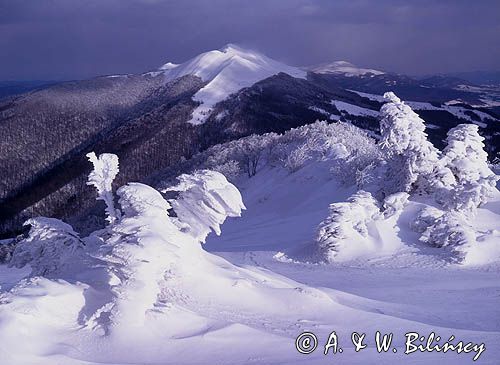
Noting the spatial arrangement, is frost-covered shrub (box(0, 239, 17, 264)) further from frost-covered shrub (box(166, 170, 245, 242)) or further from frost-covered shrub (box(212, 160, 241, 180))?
frost-covered shrub (box(212, 160, 241, 180))

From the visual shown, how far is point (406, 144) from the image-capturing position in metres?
25.1

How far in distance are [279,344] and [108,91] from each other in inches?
7132

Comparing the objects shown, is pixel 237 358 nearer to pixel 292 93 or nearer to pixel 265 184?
pixel 265 184

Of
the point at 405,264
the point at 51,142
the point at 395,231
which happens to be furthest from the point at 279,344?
the point at 51,142

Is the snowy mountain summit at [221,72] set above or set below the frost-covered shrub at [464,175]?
below

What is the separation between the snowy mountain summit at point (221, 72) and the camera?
135125 millimetres

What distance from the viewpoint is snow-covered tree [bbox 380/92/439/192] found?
24.6 metres

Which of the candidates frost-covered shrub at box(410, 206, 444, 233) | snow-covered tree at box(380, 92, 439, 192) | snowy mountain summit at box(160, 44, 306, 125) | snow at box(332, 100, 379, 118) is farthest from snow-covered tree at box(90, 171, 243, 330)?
snow at box(332, 100, 379, 118)

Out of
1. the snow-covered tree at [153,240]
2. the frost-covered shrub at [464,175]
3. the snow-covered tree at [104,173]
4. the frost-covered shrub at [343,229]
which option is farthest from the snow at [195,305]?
the frost-covered shrub at [464,175]

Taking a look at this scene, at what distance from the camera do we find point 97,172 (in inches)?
580

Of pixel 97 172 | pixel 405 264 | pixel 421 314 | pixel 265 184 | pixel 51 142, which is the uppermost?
pixel 97 172

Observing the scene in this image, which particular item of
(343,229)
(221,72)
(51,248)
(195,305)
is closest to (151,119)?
(221,72)

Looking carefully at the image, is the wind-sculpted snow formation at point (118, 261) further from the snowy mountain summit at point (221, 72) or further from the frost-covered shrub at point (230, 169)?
the snowy mountain summit at point (221, 72)

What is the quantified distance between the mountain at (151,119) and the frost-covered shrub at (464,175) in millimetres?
63036
